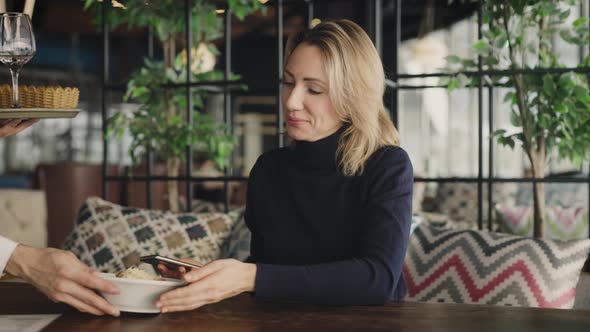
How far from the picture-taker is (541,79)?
248cm

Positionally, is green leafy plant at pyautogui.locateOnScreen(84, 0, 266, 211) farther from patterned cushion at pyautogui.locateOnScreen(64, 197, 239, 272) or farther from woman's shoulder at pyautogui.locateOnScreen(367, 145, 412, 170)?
woman's shoulder at pyautogui.locateOnScreen(367, 145, 412, 170)

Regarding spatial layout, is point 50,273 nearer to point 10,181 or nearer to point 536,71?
point 536,71

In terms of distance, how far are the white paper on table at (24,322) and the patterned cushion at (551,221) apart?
1.89m

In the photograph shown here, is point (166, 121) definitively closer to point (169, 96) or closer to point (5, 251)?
point (169, 96)

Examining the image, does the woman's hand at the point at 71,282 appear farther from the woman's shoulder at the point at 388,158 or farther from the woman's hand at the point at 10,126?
the woman's shoulder at the point at 388,158

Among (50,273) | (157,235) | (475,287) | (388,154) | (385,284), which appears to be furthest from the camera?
(157,235)

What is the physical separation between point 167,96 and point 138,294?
6.59 ft

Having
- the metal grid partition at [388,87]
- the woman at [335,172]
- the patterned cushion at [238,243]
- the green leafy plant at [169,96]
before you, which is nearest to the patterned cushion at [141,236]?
the patterned cushion at [238,243]

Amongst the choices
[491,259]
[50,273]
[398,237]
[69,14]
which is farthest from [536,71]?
[69,14]

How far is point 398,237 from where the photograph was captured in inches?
58.5

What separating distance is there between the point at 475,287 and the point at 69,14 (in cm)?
721

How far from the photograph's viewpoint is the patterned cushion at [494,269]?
2.12 meters

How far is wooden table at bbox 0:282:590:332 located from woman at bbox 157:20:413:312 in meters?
0.16

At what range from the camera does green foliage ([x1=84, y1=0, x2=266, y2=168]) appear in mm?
3045
